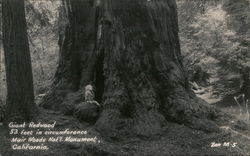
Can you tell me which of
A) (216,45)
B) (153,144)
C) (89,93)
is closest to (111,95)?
(89,93)

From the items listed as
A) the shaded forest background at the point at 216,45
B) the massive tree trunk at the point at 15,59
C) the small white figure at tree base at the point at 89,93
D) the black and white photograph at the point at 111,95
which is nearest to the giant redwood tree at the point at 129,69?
the black and white photograph at the point at 111,95

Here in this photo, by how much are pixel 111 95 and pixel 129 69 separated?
26.8 inches

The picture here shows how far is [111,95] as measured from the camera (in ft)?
21.6

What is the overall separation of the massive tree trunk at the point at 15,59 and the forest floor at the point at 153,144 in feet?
1.48

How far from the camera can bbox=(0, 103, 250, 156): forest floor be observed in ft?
18.1

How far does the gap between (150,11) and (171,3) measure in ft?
4.02

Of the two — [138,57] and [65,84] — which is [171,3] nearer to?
[138,57]

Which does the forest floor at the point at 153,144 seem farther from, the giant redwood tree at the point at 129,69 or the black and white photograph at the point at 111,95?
the giant redwood tree at the point at 129,69

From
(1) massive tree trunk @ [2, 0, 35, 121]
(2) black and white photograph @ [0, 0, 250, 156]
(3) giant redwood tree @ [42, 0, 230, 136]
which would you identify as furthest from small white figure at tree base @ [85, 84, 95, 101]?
(1) massive tree trunk @ [2, 0, 35, 121]

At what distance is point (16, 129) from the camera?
19.7ft

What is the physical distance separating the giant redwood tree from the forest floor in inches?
9.1

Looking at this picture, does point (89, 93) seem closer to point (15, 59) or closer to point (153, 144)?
point (15, 59)

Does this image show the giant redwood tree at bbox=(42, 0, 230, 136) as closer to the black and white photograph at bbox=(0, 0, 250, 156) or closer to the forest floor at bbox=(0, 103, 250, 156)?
the black and white photograph at bbox=(0, 0, 250, 156)

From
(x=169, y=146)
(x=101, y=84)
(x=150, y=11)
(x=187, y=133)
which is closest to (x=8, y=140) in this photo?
(x=101, y=84)
